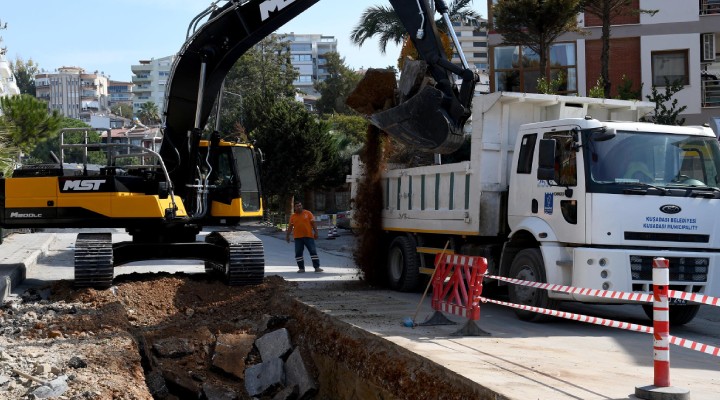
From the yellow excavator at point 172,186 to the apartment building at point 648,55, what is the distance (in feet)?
65.0

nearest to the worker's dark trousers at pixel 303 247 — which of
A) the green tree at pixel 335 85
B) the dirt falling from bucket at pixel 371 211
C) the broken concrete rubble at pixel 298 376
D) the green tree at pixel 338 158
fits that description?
the dirt falling from bucket at pixel 371 211

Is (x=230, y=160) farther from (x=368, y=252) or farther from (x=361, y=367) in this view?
(x=361, y=367)

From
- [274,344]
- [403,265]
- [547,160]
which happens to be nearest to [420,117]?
[547,160]

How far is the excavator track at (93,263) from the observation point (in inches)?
550

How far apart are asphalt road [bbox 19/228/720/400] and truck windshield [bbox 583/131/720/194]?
1.84 m

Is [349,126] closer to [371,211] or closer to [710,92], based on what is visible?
[710,92]

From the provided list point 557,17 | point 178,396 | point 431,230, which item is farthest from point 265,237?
point 178,396

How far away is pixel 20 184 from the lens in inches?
566

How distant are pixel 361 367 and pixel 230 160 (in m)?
6.84

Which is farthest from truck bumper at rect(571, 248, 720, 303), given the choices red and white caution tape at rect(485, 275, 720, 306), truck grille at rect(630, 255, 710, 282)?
red and white caution tape at rect(485, 275, 720, 306)

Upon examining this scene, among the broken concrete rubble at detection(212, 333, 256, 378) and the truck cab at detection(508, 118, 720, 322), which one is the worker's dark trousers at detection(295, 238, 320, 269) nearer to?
the broken concrete rubble at detection(212, 333, 256, 378)

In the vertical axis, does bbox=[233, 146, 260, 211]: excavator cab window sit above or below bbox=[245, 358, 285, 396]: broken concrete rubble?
above

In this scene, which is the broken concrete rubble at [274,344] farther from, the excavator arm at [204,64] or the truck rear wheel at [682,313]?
the truck rear wheel at [682,313]

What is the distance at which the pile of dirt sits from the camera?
8.76 metres
